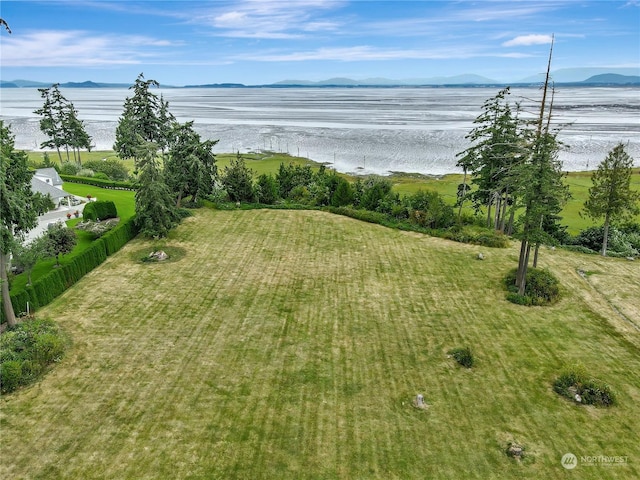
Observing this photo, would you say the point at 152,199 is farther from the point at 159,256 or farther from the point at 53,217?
the point at 53,217

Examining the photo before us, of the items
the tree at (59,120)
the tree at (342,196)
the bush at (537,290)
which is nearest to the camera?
the bush at (537,290)

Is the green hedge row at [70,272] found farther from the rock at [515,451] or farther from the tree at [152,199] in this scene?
the rock at [515,451]

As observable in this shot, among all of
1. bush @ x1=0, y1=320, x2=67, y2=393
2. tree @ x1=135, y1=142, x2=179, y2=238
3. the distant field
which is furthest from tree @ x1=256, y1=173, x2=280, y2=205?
bush @ x1=0, y1=320, x2=67, y2=393

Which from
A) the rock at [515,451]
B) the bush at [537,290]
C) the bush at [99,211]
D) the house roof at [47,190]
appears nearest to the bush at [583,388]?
the rock at [515,451]

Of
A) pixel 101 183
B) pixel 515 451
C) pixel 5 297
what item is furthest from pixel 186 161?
pixel 515 451

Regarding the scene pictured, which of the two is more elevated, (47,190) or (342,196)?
(47,190)

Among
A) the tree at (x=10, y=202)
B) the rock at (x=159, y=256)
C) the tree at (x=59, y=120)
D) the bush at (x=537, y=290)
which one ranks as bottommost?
the bush at (x=537, y=290)

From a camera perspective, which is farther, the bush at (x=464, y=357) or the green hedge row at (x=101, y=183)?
the green hedge row at (x=101, y=183)
